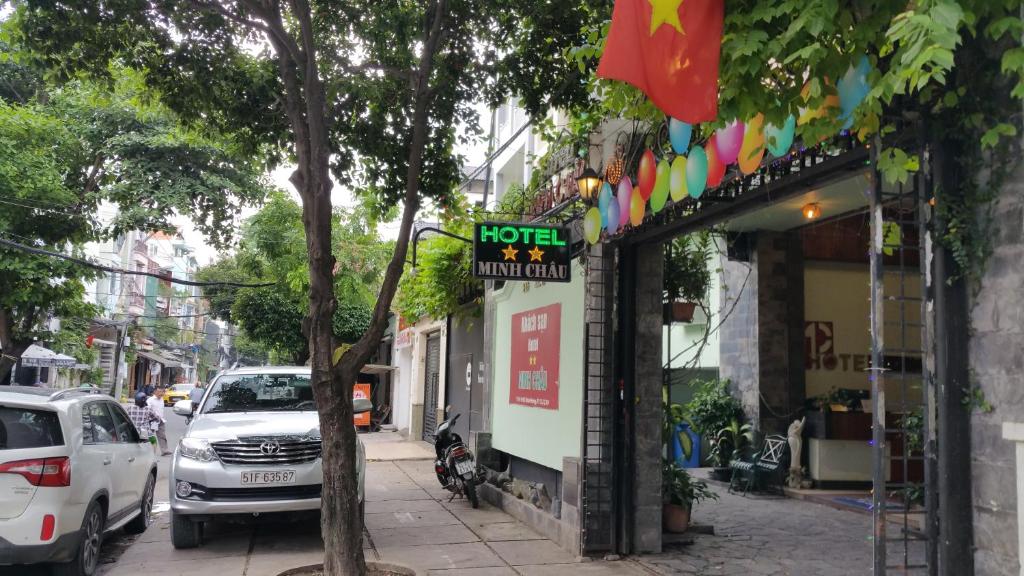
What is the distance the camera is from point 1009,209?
11.6 ft

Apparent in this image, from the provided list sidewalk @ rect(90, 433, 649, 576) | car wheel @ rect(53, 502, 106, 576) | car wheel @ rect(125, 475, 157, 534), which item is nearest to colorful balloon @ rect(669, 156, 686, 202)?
sidewalk @ rect(90, 433, 649, 576)

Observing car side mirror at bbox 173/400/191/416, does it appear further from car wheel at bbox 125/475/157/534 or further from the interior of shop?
the interior of shop

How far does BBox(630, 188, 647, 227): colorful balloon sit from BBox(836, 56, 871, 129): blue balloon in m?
2.68

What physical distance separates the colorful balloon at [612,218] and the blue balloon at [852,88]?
3252 mm

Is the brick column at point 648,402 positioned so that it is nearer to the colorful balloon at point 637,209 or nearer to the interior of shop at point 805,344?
the colorful balloon at point 637,209

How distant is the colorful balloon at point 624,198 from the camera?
689 cm

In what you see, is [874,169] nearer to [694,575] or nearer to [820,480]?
[694,575]

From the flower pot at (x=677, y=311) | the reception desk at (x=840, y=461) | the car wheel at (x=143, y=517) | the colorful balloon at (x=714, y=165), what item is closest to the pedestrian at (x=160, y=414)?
the car wheel at (x=143, y=517)

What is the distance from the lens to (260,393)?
927 centimetres

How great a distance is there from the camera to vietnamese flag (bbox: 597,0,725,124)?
390 cm

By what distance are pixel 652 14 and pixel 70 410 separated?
5635 millimetres

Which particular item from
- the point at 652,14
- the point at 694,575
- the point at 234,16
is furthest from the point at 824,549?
the point at 234,16

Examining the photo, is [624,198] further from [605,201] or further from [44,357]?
[44,357]

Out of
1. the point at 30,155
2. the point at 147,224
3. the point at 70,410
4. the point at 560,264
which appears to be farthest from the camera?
the point at 147,224
